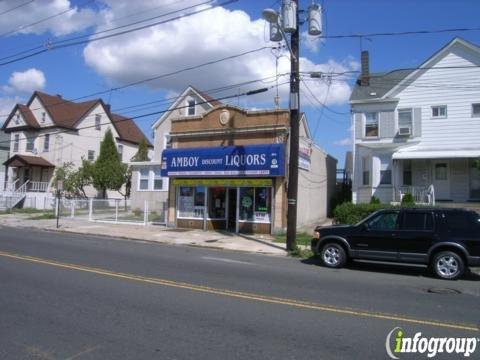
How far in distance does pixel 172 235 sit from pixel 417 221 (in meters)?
11.6

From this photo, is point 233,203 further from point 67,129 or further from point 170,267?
point 67,129

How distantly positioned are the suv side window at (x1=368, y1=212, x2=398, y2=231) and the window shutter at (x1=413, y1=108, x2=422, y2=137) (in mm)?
14753

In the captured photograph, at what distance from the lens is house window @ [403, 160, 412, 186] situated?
25969 millimetres

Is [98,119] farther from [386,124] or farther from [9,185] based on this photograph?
[386,124]

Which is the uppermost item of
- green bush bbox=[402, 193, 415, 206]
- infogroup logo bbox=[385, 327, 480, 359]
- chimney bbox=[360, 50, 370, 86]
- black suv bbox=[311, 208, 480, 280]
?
chimney bbox=[360, 50, 370, 86]

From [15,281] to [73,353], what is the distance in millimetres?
4649

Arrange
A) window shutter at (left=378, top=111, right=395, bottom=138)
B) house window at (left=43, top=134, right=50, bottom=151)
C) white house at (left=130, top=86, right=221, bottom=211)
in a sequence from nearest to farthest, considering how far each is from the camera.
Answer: window shutter at (left=378, top=111, right=395, bottom=138)
white house at (left=130, top=86, right=221, bottom=211)
house window at (left=43, top=134, right=50, bottom=151)

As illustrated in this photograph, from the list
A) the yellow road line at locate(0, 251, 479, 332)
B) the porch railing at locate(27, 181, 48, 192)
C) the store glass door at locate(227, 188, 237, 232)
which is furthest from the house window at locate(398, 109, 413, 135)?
the porch railing at locate(27, 181, 48, 192)

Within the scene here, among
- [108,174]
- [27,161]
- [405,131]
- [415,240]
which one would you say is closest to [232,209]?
[405,131]

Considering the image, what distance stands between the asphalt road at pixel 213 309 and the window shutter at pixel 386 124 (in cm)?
1512

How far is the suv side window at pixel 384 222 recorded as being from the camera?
12133 millimetres

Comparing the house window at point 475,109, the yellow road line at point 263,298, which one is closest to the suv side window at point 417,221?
the yellow road line at point 263,298

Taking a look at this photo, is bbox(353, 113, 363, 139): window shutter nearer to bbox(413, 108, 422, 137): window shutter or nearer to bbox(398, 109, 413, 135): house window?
bbox(398, 109, 413, 135): house window

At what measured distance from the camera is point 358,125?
1063 inches
